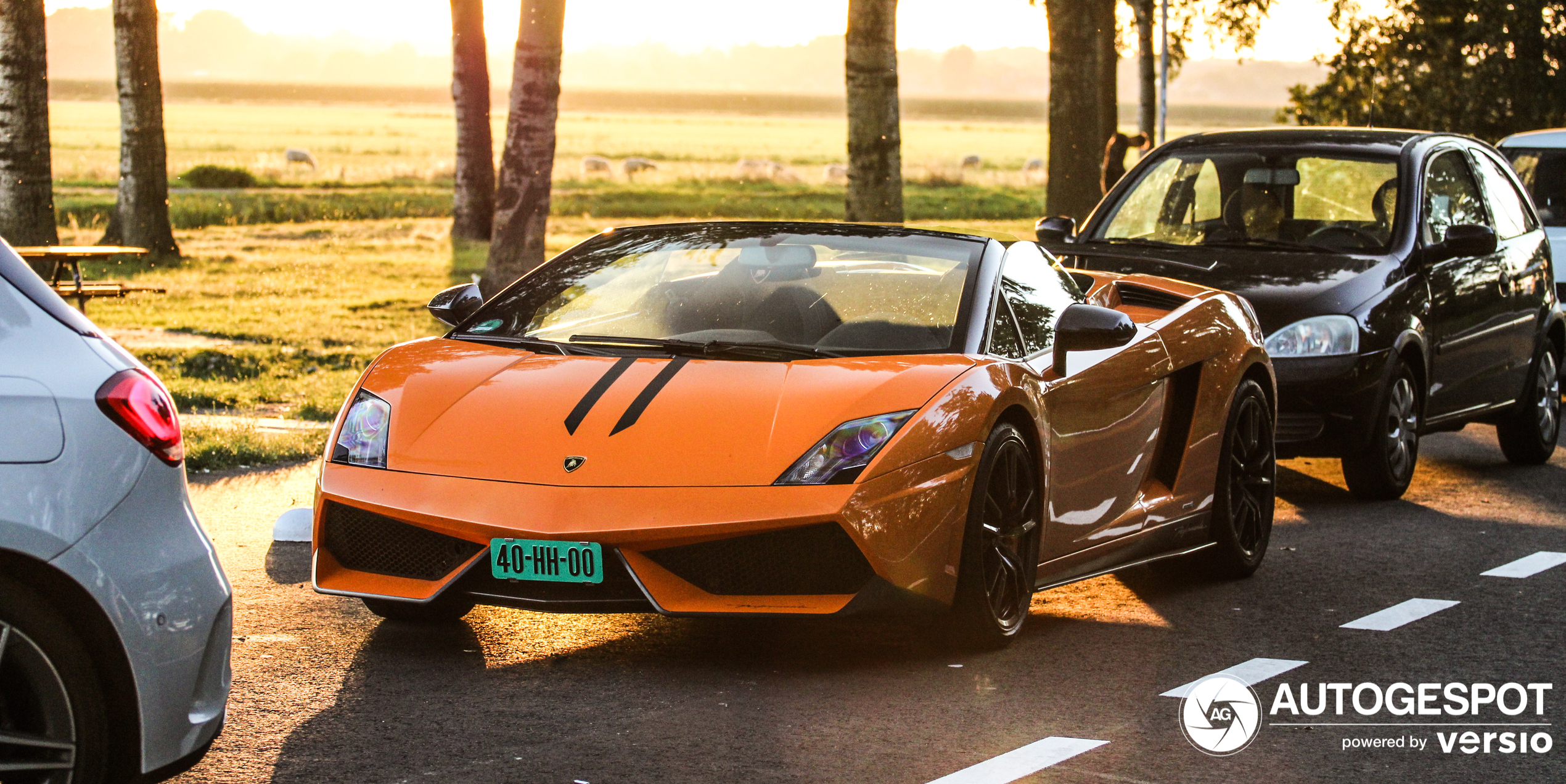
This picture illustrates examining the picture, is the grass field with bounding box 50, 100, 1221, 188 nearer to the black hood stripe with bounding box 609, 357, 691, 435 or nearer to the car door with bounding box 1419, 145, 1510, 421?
the car door with bounding box 1419, 145, 1510, 421

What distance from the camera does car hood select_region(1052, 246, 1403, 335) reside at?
371 inches

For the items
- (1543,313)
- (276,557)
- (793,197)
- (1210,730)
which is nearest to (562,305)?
(276,557)

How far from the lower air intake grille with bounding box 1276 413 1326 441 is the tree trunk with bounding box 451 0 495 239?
49.9ft

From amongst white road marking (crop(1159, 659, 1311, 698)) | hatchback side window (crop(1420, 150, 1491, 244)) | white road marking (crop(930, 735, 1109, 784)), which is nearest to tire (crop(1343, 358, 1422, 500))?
hatchback side window (crop(1420, 150, 1491, 244))

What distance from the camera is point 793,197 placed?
2010 inches

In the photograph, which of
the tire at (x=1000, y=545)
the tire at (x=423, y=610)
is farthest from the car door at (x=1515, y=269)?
the tire at (x=423, y=610)

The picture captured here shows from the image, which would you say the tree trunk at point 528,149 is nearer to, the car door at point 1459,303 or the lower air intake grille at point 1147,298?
the car door at point 1459,303

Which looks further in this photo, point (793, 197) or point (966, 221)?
point (793, 197)

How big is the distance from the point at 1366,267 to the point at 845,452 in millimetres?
5126

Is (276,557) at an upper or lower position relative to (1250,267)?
lower

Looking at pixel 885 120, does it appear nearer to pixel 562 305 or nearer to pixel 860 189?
pixel 860 189

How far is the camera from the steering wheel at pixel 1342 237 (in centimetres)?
1010

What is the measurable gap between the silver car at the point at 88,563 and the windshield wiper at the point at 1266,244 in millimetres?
7369

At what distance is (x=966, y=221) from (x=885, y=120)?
2392 centimetres
